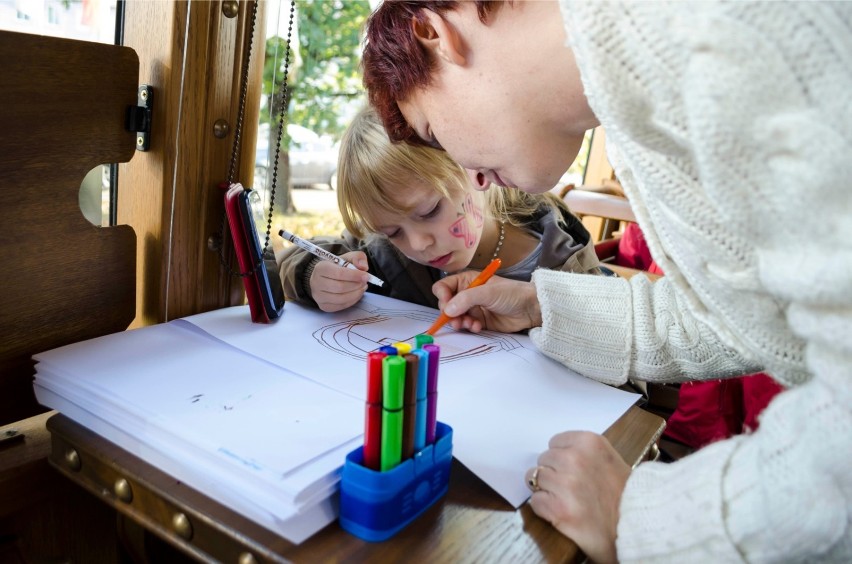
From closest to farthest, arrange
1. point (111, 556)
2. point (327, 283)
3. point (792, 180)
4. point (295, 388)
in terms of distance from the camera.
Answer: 1. point (792, 180)
2. point (295, 388)
3. point (111, 556)
4. point (327, 283)

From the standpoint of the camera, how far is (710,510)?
1.62 feet

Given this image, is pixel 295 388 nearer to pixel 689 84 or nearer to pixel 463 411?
pixel 463 411

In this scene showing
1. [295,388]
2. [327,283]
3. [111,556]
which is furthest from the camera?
[327,283]

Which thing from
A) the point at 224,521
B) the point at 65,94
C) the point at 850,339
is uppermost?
the point at 65,94

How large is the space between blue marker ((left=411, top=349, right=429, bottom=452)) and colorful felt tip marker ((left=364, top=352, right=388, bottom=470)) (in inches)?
1.2

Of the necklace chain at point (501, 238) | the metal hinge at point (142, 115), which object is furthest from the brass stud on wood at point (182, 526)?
the necklace chain at point (501, 238)

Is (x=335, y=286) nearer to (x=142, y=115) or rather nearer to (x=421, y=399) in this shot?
(x=142, y=115)

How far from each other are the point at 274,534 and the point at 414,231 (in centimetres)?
73

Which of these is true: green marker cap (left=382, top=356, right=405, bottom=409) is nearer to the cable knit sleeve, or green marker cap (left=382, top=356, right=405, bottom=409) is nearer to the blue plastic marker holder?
the blue plastic marker holder

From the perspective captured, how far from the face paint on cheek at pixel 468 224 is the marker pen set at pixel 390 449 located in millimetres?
676

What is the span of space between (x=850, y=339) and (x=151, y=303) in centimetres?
71

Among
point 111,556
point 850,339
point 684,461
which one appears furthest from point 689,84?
point 111,556

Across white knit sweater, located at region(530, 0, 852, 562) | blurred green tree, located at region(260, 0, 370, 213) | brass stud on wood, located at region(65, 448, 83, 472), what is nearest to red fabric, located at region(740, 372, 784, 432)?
white knit sweater, located at region(530, 0, 852, 562)

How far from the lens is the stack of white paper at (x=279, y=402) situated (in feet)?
1.65
